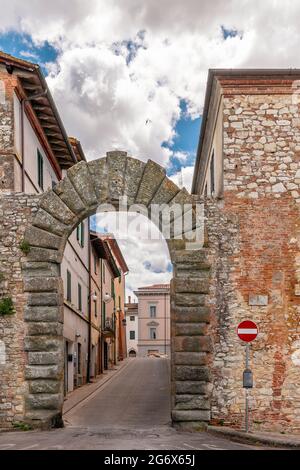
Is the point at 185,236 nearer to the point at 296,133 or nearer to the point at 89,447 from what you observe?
the point at 296,133

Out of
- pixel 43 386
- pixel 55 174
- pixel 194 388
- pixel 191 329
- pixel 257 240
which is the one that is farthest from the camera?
pixel 55 174

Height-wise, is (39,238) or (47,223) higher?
(47,223)

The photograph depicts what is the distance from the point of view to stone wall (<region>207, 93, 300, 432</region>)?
13578 millimetres

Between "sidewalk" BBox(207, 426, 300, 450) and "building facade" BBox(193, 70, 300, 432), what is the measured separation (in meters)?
0.62

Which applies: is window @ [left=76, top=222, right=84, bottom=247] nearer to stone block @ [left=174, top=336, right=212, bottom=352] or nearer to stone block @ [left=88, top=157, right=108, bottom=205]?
stone block @ [left=88, top=157, right=108, bottom=205]

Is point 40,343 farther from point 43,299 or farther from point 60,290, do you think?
point 60,290

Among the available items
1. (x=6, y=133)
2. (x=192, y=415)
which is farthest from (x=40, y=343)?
(x=6, y=133)

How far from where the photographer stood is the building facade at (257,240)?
13648 mm

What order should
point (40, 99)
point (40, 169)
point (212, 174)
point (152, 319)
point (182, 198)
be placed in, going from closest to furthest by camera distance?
1. point (182, 198)
2. point (212, 174)
3. point (40, 99)
4. point (40, 169)
5. point (152, 319)

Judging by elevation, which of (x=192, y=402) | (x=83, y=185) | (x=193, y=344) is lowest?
(x=192, y=402)

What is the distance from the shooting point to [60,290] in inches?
563

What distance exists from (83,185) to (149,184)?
1.42m

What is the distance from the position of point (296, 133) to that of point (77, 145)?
11476mm


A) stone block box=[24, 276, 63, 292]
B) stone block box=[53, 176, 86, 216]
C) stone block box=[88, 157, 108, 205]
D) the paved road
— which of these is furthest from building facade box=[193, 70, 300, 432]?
stone block box=[24, 276, 63, 292]
